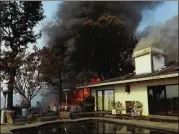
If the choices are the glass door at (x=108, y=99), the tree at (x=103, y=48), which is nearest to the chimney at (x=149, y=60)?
the glass door at (x=108, y=99)

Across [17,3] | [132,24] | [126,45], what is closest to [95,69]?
[126,45]

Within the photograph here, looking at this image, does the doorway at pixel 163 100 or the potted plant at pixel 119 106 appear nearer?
the doorway at pixel 163 100

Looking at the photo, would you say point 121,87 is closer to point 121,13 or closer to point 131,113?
point 131,113

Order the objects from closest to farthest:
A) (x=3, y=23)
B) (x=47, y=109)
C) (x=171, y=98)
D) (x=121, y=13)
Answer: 1. (x=171, y=98)
2. (x=47, y=109)
3. (x=3, y=23)
4. (x=121, y=13)

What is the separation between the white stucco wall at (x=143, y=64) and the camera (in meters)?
18.6

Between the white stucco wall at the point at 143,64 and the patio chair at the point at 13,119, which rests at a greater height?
the white stucco wall at the point at 143,64

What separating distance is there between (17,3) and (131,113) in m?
16.3

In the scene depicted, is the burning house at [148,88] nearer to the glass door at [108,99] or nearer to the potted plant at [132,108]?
the glass door at [108,99]

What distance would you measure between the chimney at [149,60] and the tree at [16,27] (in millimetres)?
10075

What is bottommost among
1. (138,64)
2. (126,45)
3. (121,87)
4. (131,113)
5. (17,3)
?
(131,113)

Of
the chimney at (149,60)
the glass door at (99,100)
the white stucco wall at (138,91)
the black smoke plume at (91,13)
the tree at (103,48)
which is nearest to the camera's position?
the white stucco wall at (138,91)

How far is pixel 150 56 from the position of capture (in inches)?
733

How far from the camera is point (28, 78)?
68.7 ft

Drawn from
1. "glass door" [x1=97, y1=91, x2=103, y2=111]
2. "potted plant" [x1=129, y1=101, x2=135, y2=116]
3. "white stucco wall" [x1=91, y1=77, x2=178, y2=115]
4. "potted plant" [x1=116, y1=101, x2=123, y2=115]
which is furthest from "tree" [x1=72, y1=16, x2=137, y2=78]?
"potted plant" [x1=129, y1=101, x2=135, y2=116]
